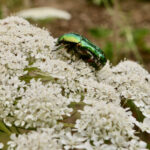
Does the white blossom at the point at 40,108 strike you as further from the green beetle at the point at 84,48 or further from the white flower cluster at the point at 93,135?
the green beetle at the point at 84,48

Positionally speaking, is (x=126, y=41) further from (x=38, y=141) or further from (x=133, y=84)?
(x=38, y=141)

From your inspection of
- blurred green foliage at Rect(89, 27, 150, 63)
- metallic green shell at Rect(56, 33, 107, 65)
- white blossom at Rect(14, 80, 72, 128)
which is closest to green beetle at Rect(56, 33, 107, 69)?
metallic green shell at Rect(56, 33, 107, 65)

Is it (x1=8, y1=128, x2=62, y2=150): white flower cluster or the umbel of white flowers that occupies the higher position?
the umbel of white flowers

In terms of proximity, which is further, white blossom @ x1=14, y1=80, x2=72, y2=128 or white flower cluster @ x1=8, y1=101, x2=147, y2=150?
white blossom @ x1=14, y1=80, x2=72, y2=128

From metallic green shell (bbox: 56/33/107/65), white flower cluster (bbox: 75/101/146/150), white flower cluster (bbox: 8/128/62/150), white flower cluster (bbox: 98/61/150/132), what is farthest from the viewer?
metallic green shell (bbox: 56/33/107/65)

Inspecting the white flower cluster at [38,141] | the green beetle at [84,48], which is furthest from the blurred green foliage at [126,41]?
the white flower cluster at [38,141]

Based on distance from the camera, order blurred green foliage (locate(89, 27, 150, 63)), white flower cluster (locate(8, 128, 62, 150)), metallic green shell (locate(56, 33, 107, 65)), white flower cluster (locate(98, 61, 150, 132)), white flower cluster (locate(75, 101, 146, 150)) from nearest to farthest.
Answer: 1. white flower cluster (locate(8, 128, 62, 150))
2. white flower cluster (locate(75, 101, 146, 150))
3. white flower cluster (locate(98, 61, 150, 132))
4. metallic green shell (locate(56, 33, 107, 65))
5. blurred green foliage (locate(89, 27, 150, 63))

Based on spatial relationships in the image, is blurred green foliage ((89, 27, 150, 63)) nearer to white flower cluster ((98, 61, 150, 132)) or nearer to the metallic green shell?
Answer: white flower cluster ((98, 61, 150, 132))

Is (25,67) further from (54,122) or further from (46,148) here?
(46,148)
